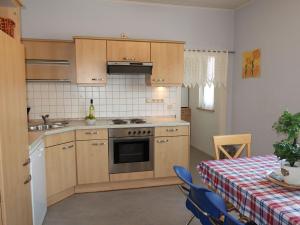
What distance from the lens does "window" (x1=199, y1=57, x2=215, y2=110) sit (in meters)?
4.31

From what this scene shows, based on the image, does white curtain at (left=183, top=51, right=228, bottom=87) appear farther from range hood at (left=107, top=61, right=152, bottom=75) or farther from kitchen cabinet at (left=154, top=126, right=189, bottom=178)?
kitchen cabinet at (left=154, top=126, right=189, bottom=178)

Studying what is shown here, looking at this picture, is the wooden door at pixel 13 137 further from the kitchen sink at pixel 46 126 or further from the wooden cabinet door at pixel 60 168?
the kitchen sink at pixel 46 126

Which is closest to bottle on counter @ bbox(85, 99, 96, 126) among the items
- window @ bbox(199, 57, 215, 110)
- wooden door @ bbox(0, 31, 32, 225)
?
wooden door @ bbox(0, 31, 32, 225)

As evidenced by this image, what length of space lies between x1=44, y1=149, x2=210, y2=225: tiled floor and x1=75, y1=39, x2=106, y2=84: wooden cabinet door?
5.14ft

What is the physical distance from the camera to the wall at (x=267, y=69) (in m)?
3.12

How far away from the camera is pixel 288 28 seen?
3.15 meters

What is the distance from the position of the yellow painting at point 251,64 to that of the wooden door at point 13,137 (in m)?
3.20

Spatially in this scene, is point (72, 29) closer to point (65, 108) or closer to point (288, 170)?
point (65, 108)

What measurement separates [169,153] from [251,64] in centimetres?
189

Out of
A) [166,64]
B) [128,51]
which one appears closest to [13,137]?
[128,51]

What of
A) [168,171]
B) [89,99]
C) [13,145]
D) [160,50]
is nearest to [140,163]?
[168,171]

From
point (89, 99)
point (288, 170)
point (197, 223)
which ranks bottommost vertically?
point (197, 223)

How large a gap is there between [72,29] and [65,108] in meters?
1.17

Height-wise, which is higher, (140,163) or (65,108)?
(65,108)
